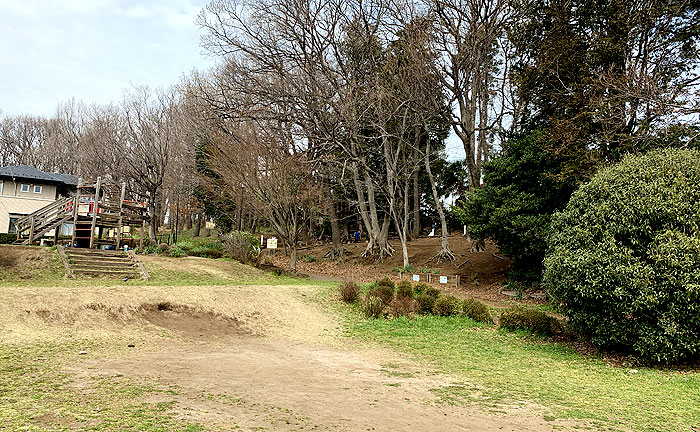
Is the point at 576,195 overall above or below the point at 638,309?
above

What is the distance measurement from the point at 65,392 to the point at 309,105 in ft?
61.2

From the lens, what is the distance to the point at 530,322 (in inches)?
460

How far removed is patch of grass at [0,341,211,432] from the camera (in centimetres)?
430

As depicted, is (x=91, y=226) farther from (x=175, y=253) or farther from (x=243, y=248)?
Answer: (x=243, y=248)

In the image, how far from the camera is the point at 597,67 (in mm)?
16391

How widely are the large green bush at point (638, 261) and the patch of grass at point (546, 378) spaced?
0.74 meters

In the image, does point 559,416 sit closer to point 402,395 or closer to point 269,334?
point 402,395

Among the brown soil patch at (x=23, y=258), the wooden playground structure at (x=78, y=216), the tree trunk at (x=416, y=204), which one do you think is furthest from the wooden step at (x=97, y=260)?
the tree trunk at (x=416, y=204)

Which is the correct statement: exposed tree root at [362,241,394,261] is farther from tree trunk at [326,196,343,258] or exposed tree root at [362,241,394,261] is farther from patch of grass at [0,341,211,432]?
patch of grass at [0,341,211,432]

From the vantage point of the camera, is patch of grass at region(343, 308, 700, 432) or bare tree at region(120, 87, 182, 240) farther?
bare tree at region(120, 87, 182, 240)

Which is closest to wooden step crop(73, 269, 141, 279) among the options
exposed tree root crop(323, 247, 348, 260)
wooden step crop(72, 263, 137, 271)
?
wooden step crop(72, 263, 137, 271)

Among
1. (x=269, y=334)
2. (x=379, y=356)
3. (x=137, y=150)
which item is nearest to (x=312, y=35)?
(x=137, y=150)

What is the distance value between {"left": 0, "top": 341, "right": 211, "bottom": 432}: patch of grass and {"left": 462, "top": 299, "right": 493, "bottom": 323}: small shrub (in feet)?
30.7

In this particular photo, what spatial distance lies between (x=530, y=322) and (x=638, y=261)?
3.42 m
